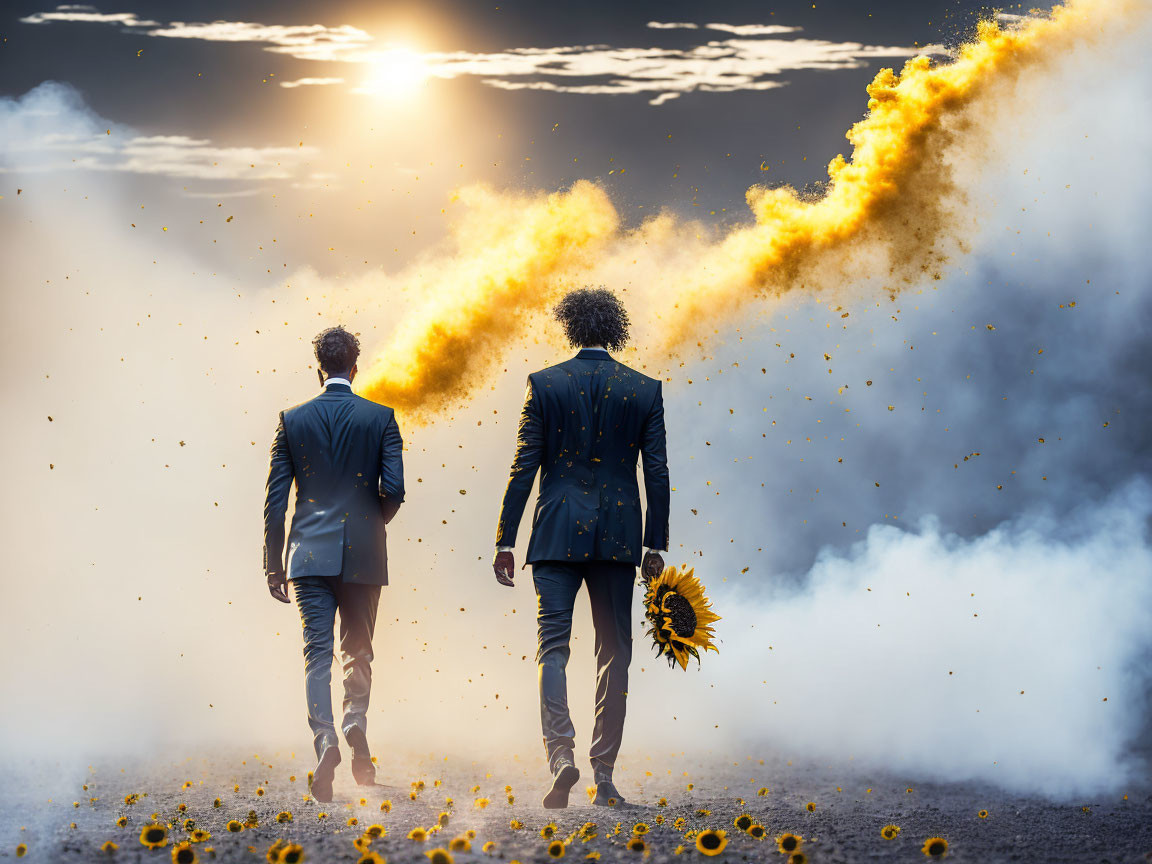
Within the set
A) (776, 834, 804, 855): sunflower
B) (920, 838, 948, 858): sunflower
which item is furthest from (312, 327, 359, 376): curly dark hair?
(920, 838, 948, 858): sunflower

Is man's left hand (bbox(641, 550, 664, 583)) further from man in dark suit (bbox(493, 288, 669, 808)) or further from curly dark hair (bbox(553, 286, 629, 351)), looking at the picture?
curly dark hair (bbox(553, 286, 629, 351))

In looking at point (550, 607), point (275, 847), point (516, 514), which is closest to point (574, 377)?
point (516, 514)

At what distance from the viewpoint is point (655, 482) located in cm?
557

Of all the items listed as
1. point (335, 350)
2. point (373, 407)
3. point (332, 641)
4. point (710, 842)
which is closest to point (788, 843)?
point (710, 842)

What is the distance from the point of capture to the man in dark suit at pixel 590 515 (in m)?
5.39

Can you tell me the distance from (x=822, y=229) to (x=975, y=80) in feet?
5.14

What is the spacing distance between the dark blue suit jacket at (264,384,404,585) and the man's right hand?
784 mm

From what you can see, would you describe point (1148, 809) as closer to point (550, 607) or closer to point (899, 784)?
point (899, 784)

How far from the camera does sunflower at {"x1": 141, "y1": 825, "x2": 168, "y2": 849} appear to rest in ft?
14.9

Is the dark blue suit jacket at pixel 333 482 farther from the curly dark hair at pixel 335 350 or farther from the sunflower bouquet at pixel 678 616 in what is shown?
the sunflower bouquet at pixel 678 616

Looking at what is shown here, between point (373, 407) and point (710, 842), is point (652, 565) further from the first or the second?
point (373, 407)

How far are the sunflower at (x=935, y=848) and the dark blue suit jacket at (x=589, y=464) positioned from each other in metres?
1.85

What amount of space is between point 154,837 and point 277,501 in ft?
6.03

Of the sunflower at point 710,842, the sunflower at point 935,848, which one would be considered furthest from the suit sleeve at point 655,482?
the sunflower at point 935,848
